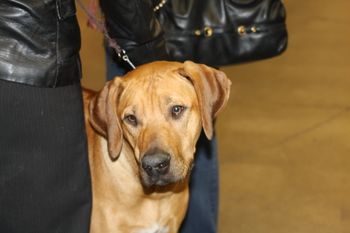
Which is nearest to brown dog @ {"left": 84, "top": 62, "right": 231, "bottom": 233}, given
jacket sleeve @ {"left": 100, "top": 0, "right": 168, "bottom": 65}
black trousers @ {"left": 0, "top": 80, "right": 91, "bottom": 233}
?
jacket sleeve @ {"left": 100, "top": 0, "right": 168, "bottom": 65}

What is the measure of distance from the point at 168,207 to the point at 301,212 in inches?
56.6

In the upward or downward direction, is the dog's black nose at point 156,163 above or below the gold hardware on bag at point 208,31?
below

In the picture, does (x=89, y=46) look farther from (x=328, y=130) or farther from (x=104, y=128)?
(x=104, y=128)

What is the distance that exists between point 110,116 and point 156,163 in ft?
1.27

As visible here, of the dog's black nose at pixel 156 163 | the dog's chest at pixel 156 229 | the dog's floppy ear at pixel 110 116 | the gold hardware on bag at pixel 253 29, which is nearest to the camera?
the dog's black nose at pixel 156 163

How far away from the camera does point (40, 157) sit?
2.22 meters

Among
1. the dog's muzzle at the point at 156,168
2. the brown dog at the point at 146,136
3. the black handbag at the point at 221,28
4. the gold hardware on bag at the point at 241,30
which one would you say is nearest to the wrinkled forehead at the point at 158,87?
the brown dog at the point at 146,136

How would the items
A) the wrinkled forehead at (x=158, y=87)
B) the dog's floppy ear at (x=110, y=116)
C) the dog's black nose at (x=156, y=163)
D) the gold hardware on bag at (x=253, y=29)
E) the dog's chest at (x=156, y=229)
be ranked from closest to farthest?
the dog's black nose at (x=156, y=163) < the wrinkled forehead at (x=158, y=87) < the dog's floppy ear at (x=110, y=116) < the dog's chest at (x=156, y=229) < the gold hardware on bag at (x=253, y=29)

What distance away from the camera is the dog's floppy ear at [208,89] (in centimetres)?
261

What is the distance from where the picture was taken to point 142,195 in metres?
2.83

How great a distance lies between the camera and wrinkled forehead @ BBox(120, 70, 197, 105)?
8.43 ft

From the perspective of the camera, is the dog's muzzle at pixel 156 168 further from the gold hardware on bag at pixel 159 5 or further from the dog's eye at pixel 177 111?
the gold hardware on bag at pixel 159 5

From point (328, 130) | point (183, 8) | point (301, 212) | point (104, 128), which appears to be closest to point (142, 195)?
point (104, 128)

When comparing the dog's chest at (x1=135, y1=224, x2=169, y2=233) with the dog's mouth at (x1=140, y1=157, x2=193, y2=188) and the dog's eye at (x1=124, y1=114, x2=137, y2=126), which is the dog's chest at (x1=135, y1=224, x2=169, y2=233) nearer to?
the dog's mouth at (x1=140, y1=157, x2=193, y2=188)
